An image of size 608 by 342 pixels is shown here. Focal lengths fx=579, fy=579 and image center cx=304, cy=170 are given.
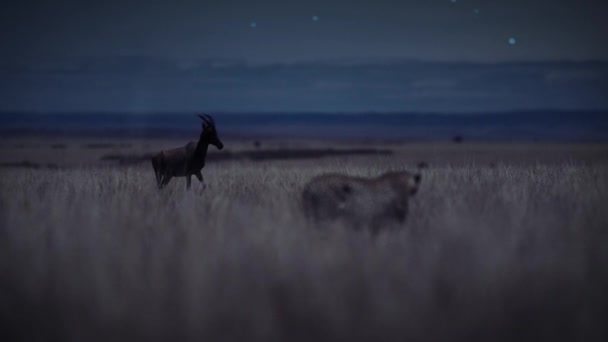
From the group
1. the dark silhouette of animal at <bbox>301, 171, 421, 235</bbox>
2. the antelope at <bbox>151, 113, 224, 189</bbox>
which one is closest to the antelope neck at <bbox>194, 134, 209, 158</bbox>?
the antelope at <bbox>151, 113, 224, 189</bbox>

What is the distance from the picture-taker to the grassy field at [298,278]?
3.53 m

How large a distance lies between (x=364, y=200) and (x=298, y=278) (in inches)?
85.3

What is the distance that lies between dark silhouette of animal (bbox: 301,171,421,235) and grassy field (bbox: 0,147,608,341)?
30 centimetres

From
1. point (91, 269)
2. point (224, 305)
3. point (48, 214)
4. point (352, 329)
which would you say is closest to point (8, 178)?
point (48, 214)

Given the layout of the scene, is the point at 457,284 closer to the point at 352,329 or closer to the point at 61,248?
the point at 352,329

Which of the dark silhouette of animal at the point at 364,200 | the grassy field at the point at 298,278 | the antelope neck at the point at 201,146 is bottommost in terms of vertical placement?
the grassy field at the point at 298,278

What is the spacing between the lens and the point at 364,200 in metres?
6.17

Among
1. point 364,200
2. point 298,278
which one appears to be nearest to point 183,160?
point 364,200

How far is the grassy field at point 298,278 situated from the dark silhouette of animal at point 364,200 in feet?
0.97

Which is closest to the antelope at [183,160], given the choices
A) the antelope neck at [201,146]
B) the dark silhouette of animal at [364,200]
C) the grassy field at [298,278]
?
the antelope neck at [201,146]

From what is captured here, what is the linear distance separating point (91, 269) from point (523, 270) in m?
3.23

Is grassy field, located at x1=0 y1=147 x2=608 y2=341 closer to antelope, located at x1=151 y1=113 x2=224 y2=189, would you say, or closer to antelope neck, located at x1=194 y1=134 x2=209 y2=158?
antelope, located at x1=151 y1=113 x2=224 y2=189

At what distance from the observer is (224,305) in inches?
148

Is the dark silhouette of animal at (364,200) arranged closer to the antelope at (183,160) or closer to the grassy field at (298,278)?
the grassy field at (298,278)
